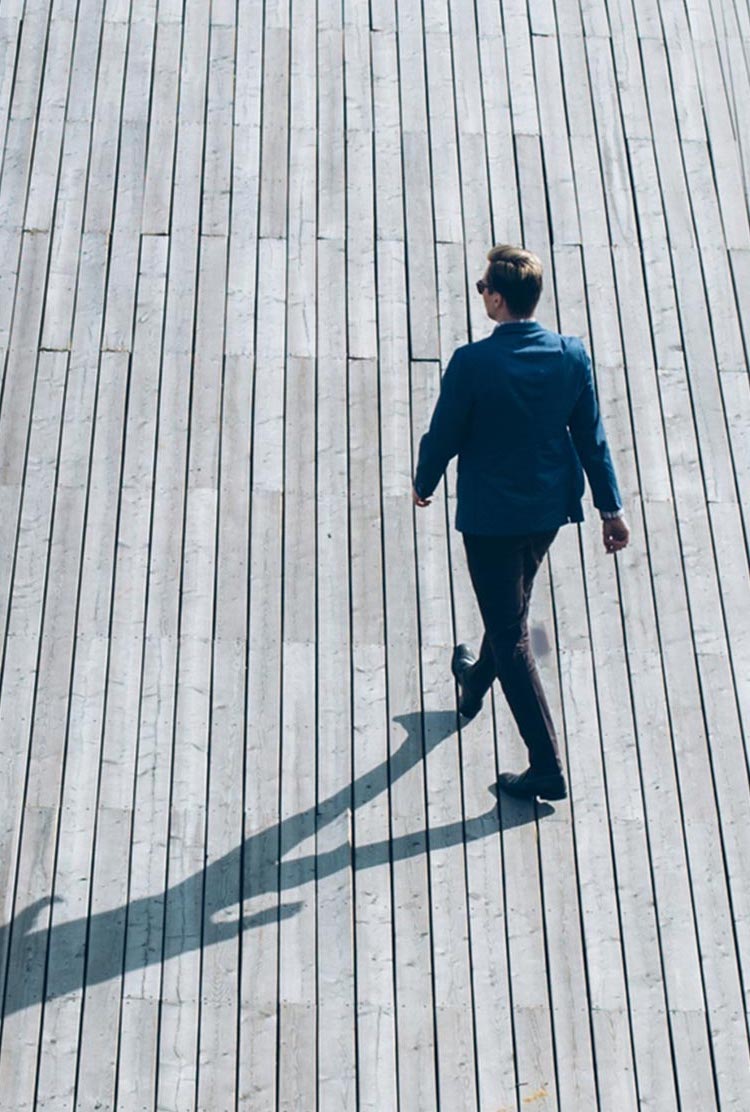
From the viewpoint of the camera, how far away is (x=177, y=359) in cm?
578

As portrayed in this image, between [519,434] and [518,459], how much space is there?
69 millimetres

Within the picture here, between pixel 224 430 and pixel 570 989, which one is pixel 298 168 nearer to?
pixel 224 430

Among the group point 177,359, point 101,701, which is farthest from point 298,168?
point 101,701

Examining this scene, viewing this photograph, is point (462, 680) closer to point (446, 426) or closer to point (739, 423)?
point (446, 426)

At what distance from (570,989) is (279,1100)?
82 cm

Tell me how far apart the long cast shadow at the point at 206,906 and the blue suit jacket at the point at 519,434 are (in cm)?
85

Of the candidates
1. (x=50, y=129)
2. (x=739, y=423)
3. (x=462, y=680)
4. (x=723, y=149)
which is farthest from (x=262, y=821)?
(x=723, y=149)

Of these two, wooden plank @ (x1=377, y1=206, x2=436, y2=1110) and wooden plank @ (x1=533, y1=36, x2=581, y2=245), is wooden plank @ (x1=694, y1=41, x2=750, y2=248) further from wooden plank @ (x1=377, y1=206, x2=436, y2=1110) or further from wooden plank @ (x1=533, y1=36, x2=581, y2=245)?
wooden plank @ (x1=377, y1=206, x2=436, y2=1110)

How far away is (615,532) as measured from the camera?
4.64m

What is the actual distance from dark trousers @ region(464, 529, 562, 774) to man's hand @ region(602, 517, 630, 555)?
16 cm

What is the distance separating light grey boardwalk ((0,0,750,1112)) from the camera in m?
4.42

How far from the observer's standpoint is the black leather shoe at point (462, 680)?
4.95 metres

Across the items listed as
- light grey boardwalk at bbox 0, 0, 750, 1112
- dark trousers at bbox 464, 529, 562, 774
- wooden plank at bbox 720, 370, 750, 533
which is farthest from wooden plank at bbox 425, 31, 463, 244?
dark trousers at bbox 464, 529, 562, 774

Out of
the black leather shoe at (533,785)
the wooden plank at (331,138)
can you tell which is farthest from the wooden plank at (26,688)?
the black leather shoe at (533,785)
